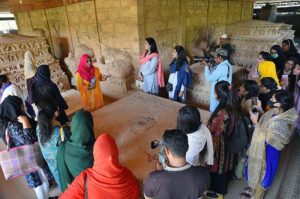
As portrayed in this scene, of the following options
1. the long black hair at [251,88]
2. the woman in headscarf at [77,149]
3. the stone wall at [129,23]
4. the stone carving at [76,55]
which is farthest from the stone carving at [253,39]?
the woman in headscarf at [77,149]

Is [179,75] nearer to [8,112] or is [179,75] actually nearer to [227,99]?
[227,99]

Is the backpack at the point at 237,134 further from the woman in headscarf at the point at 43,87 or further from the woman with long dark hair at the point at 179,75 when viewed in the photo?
the woman in headscarf at the point at 43,87

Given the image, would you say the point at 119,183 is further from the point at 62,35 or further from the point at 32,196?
the point at 62,35

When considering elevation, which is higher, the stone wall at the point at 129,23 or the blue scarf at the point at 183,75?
the stone wall at the point at 129,23

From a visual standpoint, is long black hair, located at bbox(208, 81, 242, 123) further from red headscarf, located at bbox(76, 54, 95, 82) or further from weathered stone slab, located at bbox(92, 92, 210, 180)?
red headscarf, located at bbox(76, 54, 95, 82)

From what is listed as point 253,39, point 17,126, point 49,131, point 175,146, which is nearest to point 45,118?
point 49,131

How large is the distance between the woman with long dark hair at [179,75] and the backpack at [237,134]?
146 cm

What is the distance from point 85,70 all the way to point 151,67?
1096 millimetres

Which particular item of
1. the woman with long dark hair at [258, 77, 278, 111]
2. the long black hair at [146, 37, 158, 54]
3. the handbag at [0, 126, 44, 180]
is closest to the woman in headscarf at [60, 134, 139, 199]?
the handbag at [0, 126, 44, 180]

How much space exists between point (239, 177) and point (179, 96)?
1620mm

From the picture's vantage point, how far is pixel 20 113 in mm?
1979

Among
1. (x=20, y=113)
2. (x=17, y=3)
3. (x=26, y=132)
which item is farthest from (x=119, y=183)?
(x=17, y=3)

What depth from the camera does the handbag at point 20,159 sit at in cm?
180

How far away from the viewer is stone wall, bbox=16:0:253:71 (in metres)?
4.49
